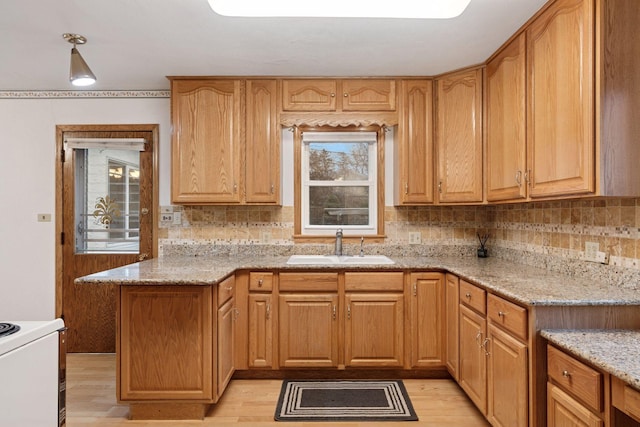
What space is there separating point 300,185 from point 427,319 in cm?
149

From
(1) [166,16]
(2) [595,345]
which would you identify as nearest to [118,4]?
(1) [166,16]

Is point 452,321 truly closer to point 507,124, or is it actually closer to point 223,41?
point 507,124

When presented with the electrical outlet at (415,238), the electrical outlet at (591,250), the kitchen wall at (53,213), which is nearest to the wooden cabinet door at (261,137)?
the kitchen wall at (53,213)

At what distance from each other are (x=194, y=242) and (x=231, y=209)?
0.43 m

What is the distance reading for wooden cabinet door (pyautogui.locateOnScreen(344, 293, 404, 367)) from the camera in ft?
9.09

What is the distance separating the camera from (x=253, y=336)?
9.07 ft

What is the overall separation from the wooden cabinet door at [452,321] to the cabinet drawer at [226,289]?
152 centimetres

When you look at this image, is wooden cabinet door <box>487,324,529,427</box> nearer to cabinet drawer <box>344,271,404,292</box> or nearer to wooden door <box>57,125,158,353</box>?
cabinet drawer <box>344,271,404,292</box>

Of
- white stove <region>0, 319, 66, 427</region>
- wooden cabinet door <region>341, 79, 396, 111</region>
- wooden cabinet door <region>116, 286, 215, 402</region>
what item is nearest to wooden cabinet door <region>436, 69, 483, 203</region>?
wooden cabinet door <region>341, 79, 396, 111</region>

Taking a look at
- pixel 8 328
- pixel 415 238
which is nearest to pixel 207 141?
pixel 415 238

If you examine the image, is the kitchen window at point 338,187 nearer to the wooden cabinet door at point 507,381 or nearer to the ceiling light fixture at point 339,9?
the ceiling light fixture at point 339,9

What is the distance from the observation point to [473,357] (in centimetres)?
228

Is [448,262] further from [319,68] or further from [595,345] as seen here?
[319,68]

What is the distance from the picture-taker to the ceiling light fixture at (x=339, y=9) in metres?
2.07
